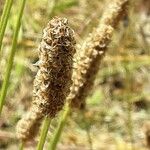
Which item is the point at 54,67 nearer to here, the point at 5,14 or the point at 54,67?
the point at 54,67

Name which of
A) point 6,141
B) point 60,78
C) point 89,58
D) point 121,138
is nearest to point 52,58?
point 60,78

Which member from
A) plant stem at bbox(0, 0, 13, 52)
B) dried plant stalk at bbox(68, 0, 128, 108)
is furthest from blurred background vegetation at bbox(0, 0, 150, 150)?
plant stem at bbox(0, 0, 13, 52)

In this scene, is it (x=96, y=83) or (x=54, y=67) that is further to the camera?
(x=96, y=83)

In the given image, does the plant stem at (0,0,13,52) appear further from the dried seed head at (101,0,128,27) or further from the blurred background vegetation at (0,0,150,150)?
the blurred background vegetation at (0,0,150,150)

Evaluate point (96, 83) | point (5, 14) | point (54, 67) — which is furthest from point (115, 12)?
point (96, 83)

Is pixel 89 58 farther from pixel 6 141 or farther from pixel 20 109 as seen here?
pixel 20 109

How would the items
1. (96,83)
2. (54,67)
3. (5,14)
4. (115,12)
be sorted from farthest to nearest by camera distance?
(96,83) → (115,12) → (5,14) → (54,67)

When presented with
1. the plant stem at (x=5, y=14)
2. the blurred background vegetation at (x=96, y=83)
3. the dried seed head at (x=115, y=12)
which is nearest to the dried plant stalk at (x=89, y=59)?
the dried seed head at (x=115, y=12)
